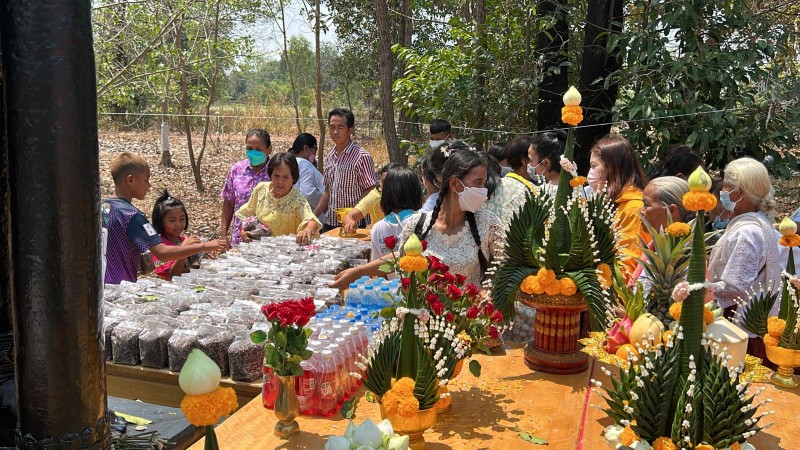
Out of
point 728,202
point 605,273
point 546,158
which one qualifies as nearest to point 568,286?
point 605,273

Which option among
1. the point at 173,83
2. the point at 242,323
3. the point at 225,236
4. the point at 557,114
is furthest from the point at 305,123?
the point at 242,323

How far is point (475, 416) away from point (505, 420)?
0.09 metres

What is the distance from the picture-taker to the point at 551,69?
729cm

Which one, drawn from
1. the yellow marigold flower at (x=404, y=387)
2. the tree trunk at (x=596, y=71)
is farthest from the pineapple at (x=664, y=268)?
the tree trunk at (x=596, y=71)

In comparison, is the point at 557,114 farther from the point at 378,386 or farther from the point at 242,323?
the point at 378,386

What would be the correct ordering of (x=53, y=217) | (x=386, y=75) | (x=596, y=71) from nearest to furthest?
(x=53, y=217) → (x=596, y=71) → (x=386, y=75)

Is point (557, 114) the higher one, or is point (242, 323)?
point (557, 114)

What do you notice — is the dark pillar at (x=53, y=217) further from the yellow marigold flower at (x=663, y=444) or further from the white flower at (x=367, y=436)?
the yellow marigold flower at (x=663, y=444)

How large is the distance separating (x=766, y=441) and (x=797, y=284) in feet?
1.89

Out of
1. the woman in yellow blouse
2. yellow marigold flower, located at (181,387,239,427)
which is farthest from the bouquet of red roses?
the woman in yellow blouse

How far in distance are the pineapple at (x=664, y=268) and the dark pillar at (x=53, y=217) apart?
1.55 meters

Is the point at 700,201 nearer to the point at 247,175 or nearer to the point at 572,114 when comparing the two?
the point at 572,114

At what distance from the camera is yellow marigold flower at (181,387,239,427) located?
48.8 inches

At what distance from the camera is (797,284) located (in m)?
2.32
